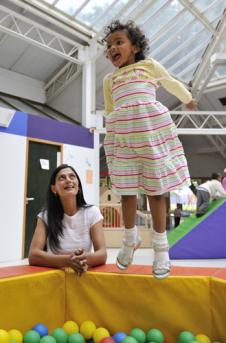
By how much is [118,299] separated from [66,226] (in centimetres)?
56

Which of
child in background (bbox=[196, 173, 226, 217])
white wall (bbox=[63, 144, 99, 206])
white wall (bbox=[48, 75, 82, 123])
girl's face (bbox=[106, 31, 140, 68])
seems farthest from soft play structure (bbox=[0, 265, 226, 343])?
white wall (bbox=[48, 75, 82, 123])

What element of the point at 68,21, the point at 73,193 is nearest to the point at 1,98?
the point at 68,21

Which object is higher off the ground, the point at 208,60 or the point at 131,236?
the point at 208,60

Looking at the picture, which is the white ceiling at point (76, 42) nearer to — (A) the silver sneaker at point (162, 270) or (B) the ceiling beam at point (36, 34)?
(B) the ceiling beam at point (36, 34)

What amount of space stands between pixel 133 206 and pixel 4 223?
4330 mm

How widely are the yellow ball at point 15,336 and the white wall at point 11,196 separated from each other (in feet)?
12.3

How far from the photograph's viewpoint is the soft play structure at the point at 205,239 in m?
4.96

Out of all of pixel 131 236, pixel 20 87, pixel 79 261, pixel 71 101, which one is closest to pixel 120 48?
pixel 131 236

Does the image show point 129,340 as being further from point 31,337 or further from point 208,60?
point 208,60

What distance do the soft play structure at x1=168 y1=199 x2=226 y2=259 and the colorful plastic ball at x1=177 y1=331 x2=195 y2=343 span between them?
3.44 meters

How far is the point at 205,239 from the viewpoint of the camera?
5055 mm

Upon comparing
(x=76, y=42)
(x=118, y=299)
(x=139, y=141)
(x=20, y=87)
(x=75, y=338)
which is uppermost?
(x=76, y=42)

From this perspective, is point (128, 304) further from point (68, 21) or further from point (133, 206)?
point (68, 21)

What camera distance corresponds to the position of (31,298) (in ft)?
5.92
